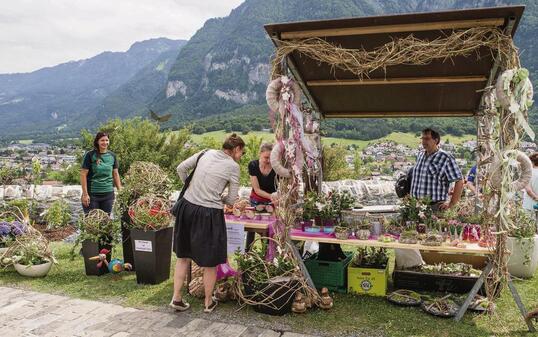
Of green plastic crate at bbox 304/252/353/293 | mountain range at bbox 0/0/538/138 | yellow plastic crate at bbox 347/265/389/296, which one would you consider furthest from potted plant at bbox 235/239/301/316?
mountain range at bbox 0/0/538/138

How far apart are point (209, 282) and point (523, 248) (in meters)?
3.54

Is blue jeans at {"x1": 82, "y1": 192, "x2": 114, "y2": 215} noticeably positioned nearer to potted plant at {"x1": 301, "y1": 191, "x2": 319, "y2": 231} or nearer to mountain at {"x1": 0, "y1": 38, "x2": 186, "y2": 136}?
potted plant at {"x1": 301, "y1": 191, "x2": 319, "y2": 231}

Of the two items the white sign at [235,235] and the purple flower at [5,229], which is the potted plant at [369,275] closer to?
the white sign at [235,235]

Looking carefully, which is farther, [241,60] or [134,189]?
[241,60]

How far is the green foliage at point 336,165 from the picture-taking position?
499 inches

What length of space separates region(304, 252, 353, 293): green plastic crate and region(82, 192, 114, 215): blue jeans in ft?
9.43

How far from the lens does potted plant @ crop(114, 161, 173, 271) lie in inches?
217

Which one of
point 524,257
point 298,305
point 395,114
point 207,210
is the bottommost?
point 298,305

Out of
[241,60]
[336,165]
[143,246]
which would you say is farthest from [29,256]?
[241,60]

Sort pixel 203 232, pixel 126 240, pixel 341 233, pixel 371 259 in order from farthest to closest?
1. pixel 126 240
2. pixel 371 259
3. pixel 341 233
4. pixel 203 232

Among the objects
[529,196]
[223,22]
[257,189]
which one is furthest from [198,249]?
[223,22]

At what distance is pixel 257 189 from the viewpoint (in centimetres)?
521

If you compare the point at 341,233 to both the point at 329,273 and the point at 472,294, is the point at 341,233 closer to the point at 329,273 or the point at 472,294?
the point at 329,273

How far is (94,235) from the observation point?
5.44 metres
